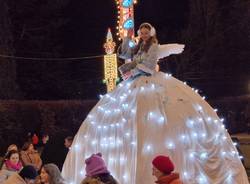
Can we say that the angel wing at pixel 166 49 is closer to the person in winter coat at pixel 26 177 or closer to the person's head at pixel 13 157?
the person's head at pixel 13 157

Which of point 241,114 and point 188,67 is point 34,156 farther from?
point 241,114

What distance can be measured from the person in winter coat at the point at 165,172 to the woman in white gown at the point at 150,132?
163cm

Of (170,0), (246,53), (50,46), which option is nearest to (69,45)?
(50,46)

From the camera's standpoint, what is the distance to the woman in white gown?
762 centimetres

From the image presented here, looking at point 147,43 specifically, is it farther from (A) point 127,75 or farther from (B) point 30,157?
(B) point 30,157

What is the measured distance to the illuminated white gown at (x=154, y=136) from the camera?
Result: 7.61 meters

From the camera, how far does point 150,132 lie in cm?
773

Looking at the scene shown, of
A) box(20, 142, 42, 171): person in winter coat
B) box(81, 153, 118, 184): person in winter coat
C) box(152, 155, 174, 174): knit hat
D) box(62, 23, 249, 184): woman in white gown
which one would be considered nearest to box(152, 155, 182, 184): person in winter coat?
box(152, 155, 174, 174): knit hat

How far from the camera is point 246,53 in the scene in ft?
121

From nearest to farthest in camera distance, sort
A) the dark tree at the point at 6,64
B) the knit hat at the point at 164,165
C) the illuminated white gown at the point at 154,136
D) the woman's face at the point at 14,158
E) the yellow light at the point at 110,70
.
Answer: the knit hat at the point at 164,165, the illuminated white gown at the point at 154,136, the woman's face at the point at 14,158, the yellow light at the point at 110,70, the dark tree at the point at 6,64

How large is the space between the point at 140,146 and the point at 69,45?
101 ft

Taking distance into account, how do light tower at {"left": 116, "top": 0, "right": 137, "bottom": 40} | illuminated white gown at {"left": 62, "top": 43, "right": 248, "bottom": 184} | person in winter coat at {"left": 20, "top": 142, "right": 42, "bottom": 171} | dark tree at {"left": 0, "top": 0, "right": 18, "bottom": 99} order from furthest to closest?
dark tree at {"left": 0, "top": 0, "right": 18, "bottom": 99}, light tower at {"left": 116, "top": 0, "right": 137, "bottom": 40}, person in winter coat at {"left": 20, "top": 142, "right": 42, "bottom": 171}, illuminated white gown at {"left": 62, "top": 43, "right": 248, "bottom": 184}

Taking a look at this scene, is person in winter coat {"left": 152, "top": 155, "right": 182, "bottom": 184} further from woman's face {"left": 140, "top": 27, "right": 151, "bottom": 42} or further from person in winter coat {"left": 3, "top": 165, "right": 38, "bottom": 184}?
woman's face {"left": 140, "top": 27, "right": 151, "bottom": 42}

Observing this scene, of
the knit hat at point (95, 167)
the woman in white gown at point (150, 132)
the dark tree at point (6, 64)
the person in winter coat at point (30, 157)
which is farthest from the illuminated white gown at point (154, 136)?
the dark tree at point (6, 64)
